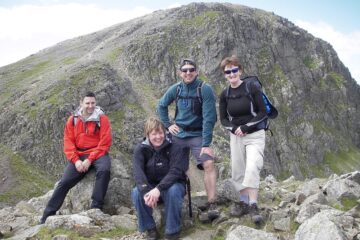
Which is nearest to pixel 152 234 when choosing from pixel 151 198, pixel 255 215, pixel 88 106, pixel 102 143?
pixel 151 198

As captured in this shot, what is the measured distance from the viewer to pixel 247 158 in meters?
11.6

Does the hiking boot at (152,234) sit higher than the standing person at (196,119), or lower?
lower

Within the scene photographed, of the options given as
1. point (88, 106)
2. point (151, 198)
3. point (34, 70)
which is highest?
point (34, 70)

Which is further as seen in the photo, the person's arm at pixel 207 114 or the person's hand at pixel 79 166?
the person's hand at pixel 79 166

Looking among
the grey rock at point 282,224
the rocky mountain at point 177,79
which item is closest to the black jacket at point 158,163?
the grey rock at point 282,224

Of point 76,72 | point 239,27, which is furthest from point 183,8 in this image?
point 76,72

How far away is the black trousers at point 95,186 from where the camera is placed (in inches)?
529

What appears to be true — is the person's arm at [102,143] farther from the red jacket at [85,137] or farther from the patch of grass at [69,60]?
the patch of grass at [69,60]

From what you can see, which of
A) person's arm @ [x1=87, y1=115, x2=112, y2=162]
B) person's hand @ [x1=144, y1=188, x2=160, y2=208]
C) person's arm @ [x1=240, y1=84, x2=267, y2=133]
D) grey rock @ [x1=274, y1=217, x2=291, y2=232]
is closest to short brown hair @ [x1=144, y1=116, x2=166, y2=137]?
person's hand @ [x1=144, y1=188, x2=160, y2=208]

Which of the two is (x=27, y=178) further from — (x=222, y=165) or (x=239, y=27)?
(x=239, y=27)

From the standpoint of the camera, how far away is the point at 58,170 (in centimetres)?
5600

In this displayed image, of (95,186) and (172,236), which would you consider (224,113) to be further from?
(95,186)

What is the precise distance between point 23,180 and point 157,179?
43920 mm

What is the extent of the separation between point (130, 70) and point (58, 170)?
38.0 metres
